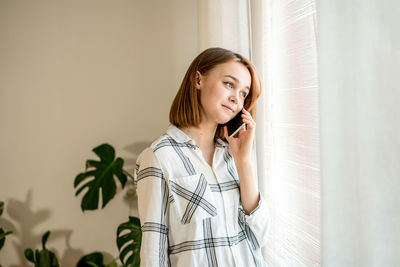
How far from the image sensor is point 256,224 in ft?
3.17

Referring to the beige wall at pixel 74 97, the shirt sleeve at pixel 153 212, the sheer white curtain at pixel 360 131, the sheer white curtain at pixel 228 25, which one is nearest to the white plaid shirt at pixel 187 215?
the shirt sleeve at pixel 153 212

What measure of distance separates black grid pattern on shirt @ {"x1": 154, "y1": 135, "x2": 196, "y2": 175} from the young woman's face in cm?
14

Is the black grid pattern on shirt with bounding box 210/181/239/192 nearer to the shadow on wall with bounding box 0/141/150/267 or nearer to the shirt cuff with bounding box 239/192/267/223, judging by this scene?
the shirt cuff with bounding box 239/192/267/223

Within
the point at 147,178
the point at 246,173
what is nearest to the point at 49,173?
the point at 147,178

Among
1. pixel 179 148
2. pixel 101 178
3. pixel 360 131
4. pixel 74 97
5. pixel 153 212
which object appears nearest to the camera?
pixel 360 131

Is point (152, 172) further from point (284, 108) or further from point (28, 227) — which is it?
point (28, 227)

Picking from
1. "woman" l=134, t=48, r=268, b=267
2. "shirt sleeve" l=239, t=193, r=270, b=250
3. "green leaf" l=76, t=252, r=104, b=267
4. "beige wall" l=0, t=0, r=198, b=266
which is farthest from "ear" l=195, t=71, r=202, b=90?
"green leaf" l=76, t=252, r=104, b=267

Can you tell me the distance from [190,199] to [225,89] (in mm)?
356

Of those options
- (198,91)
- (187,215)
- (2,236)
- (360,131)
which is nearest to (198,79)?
(198,91)

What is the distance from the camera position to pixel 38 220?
1.78 m

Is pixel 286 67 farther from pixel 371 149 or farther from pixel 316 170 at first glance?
pixel 371 149

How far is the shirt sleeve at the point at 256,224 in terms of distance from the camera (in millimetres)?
962

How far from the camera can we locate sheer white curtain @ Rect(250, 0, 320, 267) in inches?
33.4

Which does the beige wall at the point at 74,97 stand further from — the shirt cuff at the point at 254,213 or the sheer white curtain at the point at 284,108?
the shirt cuff at the point at 254,213
